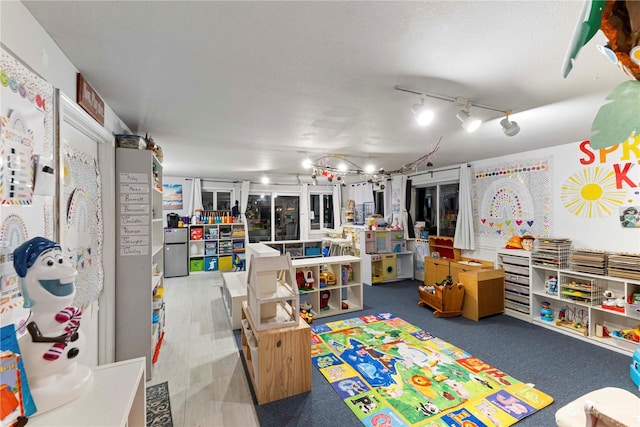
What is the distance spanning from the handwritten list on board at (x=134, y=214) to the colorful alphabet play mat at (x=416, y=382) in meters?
2.00

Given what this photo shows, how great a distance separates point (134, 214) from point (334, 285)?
2.77 metres

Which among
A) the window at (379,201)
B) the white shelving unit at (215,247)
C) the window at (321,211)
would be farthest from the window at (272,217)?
the window at (379,201)

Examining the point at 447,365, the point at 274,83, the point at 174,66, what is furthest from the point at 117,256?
the point at 447,365

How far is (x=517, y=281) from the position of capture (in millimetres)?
3967

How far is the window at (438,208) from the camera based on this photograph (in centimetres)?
538

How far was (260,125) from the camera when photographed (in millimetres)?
2760

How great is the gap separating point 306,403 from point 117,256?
200 cm

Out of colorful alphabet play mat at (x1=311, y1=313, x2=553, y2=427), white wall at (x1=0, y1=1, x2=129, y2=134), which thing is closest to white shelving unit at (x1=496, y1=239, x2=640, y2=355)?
colorful alphabet play mat at (x1=311, y1=313, x2=553, y2=427)

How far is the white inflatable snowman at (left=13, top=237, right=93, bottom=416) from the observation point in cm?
91

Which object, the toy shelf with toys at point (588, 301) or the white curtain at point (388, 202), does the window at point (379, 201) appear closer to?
the white curtain at point (388, 202)

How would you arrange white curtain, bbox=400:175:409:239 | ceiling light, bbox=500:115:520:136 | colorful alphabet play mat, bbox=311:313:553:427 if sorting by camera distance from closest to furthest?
colorful alphabet play mat, bbox=311:313:553:427, ceiling light, bbox=500:115:520:136, white curtain, bbox=400:175:409:239

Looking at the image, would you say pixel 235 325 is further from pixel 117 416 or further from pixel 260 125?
pixel 117 416

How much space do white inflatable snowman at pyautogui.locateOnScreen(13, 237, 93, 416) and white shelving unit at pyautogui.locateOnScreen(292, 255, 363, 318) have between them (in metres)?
2.96

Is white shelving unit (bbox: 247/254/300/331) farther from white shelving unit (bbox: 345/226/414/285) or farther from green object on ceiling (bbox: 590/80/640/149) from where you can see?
white shelving unit (bbox: 345/226/414/285)
